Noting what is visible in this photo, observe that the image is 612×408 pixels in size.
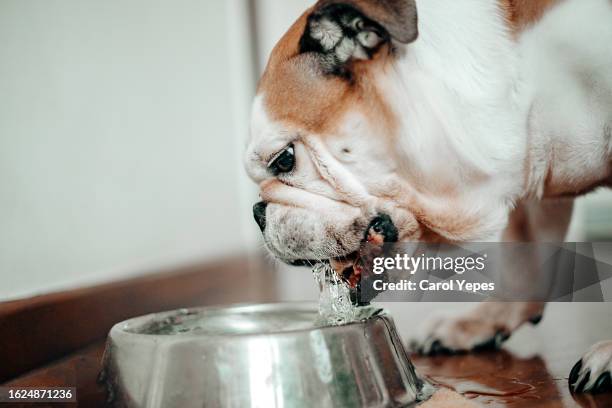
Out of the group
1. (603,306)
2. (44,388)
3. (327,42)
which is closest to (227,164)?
(327,42)

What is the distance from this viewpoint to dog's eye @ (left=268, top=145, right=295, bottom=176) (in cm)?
73

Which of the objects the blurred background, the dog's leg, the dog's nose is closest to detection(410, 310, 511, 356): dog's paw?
the dog's leg

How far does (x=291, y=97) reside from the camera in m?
0.74

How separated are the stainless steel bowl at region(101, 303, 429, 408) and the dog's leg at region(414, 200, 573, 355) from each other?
0.28 metres

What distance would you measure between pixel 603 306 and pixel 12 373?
0.66 metres

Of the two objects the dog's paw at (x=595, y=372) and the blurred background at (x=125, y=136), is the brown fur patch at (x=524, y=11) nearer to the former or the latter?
the blurred background at (x=125, y=136)

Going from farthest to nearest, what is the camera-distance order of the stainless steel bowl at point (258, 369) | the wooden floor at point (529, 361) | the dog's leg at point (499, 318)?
the dog's leg at point (499, 318)
the wooden floor at point (529, 361)
the stainless steel bowl at point (258, 369)

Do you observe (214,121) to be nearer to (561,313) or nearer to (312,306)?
(312,306)

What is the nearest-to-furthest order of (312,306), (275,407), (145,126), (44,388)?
(275,407) < (44,388) < (312,306) < (145,126)

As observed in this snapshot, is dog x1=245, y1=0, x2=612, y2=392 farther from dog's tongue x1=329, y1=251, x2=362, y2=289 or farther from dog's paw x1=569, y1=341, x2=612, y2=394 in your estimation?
dog's paw x1=569, y1=341, x2=612, y2=394

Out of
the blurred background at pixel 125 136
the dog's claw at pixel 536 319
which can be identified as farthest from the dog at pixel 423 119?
the dog's claw at pixel 536 319

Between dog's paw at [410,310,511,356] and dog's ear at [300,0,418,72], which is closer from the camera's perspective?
dog's ear at [300,0,418,72]

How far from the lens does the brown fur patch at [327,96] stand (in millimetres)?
726

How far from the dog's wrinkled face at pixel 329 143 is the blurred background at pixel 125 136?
0.42 ft
